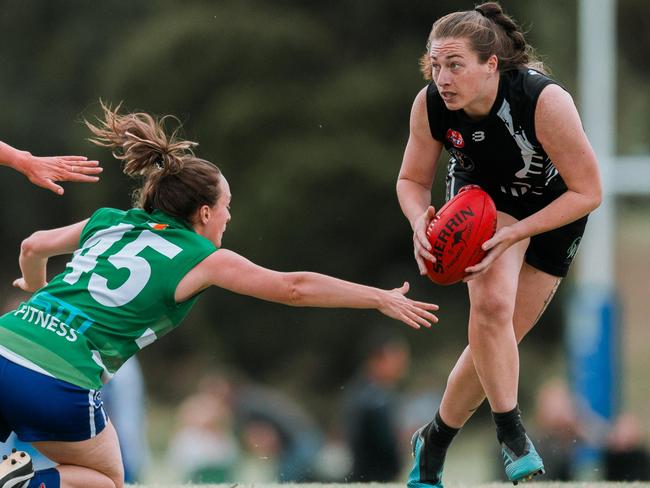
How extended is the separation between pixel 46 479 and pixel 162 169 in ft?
3.78

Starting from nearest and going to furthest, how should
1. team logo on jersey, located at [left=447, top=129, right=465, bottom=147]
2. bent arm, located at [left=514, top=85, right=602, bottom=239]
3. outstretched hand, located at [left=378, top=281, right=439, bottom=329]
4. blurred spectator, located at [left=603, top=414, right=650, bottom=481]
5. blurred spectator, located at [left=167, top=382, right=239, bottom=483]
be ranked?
outstretched hand, located at [left=378, top=281, right=439, bottom=329]
bent arm, located at [left=514, top=85, right=602, bottom=239]
team logo on jersey, located at [left=447, top=129, right=465, bottom=147]
blurred spectator, located at [left=603, top=414, right=650, bottom=481]
blurred spectator, located at [left=167, top=382, right=239, bottom=483]

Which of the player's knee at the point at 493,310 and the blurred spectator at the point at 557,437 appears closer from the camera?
the player's knee at the point at 493,310

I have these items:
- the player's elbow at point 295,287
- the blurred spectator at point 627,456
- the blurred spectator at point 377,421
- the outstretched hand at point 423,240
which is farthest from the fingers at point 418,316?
the blurred spectator at point 377,421

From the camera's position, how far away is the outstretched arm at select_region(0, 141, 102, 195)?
205 inches

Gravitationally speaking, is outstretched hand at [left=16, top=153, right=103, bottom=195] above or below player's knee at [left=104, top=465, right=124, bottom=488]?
above

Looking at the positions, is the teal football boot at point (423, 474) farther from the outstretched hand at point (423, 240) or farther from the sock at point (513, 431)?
the outstretched hand at point (423, 240)

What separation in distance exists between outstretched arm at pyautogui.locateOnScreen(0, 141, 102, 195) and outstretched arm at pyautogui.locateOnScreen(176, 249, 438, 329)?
2.20ft

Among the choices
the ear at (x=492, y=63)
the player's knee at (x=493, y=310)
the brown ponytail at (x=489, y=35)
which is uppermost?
the brown ponytail at (x=489, y=35)

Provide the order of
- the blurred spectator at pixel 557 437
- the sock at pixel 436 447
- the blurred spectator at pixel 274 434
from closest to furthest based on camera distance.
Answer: the sock at pixel 436 447
the blurred spectator at pixel 557 437
the blurred spectator at pixel 274 434

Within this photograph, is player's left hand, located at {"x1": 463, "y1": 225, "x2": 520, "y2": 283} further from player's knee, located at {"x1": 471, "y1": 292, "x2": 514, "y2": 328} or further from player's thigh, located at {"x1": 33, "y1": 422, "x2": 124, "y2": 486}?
player's thigh, located at {"x1": 33, "y1": 422, "x2": 124, "y2": 486}

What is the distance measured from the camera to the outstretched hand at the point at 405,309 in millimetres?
4605

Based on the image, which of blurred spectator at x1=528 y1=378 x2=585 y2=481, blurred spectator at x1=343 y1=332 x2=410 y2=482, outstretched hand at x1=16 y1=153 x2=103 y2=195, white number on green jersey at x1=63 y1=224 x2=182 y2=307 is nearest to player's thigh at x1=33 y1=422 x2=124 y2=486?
white number on green jersey at x1=63 y1=224 x2=182 y2=307

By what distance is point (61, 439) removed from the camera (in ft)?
15.8

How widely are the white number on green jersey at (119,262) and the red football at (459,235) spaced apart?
0.96 m
